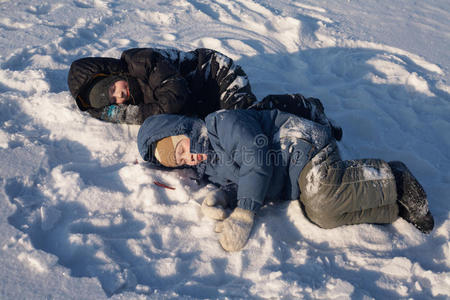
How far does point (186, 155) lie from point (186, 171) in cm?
23

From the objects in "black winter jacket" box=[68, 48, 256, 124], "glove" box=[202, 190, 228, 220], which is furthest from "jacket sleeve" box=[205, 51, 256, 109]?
"glove" box=[202, 190, 228, 220]

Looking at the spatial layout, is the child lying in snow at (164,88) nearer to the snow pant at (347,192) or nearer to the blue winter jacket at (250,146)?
the blue winter jacket at (250,146)

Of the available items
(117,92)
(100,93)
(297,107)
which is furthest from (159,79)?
(297,107)

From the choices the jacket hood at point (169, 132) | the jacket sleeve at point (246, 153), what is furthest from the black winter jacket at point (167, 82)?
the jacket sleeve at point (246, 153)

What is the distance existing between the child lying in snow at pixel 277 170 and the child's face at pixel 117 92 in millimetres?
667

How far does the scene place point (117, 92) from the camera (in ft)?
9.73

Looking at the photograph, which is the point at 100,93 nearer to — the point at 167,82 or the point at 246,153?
the point at 167,82

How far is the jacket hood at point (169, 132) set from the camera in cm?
237

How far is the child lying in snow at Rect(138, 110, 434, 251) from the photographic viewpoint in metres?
2.14

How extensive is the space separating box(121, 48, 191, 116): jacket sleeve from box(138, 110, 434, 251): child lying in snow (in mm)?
411

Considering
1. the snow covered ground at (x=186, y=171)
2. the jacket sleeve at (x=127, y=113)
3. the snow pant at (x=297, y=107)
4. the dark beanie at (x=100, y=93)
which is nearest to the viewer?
the snow covered ground at (x=186, y=171)

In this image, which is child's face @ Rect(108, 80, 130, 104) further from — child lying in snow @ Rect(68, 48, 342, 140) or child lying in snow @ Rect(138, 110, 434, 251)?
child lying in snow @ Rect(138, 110, 434, 251)

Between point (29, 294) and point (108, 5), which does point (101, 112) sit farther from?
point (108, 5)

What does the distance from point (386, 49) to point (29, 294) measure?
451 centimetres
